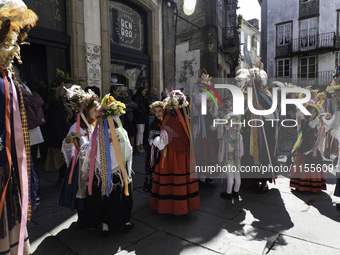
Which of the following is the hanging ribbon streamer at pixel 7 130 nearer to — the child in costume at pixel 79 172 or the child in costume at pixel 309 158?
the child in costume at pixel 79 172

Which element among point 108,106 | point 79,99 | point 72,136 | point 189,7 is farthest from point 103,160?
point 189,7

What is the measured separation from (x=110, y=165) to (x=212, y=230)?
4.95ft

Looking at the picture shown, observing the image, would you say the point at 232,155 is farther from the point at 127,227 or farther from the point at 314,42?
the point at 314,42

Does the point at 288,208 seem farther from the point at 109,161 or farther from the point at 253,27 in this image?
the point at 253,27

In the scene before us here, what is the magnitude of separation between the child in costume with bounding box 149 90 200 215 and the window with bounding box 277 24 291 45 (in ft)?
64.9

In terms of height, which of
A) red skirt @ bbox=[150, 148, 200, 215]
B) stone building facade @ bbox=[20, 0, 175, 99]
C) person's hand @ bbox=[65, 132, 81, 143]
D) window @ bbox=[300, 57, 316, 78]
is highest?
window @ bbox=[300, 57, 316, 78]

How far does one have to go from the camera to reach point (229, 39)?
16.6 m

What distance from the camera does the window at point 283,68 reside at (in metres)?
19.7

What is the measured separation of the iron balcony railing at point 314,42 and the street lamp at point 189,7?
9334 mm

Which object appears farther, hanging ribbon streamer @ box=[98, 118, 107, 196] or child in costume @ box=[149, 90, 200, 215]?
child in costume @ box=[149, 90, 200, 215]

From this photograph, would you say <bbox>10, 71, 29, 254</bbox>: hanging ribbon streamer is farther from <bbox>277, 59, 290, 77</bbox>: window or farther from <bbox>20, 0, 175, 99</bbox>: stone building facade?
<bbox>277, 59, 290, 77</bbox>: window

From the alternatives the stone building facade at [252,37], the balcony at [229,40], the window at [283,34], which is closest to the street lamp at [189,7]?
the balcony at [229,40]

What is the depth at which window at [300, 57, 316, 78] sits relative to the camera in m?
18.6

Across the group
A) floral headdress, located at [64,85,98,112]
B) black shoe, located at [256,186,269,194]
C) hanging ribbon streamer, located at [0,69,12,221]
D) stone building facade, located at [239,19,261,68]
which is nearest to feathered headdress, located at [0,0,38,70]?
hanging ribbon streamer, located at [0,69,12,221]
